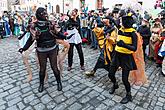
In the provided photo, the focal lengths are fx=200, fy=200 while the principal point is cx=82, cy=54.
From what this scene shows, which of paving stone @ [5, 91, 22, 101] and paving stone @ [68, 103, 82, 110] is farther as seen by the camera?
paving stone @ [5, 91, 22, 101]

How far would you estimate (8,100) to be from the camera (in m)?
4.25

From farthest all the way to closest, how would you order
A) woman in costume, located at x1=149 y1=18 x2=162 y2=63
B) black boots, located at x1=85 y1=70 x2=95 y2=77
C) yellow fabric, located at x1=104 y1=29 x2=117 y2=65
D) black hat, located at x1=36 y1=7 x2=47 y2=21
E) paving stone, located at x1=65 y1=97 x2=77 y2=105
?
1. woman in costume, located at x1=149 y1=18 x2=162 y2=63
2. black boots, located at x1=85 y1=70 x2=95 y2=77
3. yellow fabric, located at x1=104 y1=29 x2=117 y2=65
4. paving stone, located at x1=65 y1=97 x2=77 y2=105
5. black hat, located at x1=36 y1=7 x2=47 y2=21

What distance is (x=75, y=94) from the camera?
4.50 meters

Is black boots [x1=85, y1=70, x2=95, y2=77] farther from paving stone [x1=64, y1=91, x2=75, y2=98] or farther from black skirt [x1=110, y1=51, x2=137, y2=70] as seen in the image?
black skirt [x1=110, y1=51, x2=137, y2=70]

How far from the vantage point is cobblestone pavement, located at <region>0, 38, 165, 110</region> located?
4.01m

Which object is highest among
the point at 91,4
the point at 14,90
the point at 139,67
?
the point at 91,4

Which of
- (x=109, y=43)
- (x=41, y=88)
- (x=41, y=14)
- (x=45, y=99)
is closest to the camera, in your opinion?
(x=41, y=14)

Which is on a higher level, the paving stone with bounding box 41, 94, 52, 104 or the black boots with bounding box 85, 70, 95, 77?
the black boots with bounding box 85, 70, 95, 77

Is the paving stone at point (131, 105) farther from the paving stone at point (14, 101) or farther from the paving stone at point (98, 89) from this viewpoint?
the paving stone at point (14, 101)

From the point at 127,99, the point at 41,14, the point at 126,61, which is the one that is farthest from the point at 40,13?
the point at 127,99

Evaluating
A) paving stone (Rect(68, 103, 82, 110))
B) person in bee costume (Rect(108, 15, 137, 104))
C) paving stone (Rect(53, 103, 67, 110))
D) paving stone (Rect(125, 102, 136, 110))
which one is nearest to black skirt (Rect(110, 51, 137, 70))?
person in bee costume (Rect(108, 15, 137, 104))

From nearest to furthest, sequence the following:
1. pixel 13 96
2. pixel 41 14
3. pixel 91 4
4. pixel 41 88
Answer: pixel 41 14, pixel 13 96, pixel 41 88, pixel 91 4

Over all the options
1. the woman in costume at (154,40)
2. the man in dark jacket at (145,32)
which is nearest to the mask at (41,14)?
the man in dark jacket at (145,32)

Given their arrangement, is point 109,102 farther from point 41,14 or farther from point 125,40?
point 41,14
